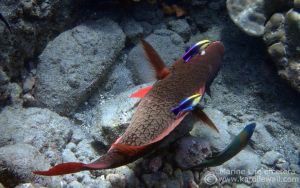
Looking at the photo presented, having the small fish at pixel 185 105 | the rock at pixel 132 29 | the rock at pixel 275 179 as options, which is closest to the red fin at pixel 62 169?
the small fish at pixel 185 105

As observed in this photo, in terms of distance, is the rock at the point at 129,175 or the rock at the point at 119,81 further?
the rock at the point at 119,81

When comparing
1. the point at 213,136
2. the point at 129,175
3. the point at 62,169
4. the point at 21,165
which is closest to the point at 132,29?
the point at 213,136

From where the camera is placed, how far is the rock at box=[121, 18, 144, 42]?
472 centimetres

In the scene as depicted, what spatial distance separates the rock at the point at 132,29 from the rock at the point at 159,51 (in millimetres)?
167

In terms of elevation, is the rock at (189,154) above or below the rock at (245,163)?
above

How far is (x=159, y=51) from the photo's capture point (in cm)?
459

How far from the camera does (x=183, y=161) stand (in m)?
3.19

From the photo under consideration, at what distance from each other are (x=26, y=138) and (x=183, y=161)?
1761 millimetres

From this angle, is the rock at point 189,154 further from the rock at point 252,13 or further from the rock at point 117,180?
the rock at point 252,13

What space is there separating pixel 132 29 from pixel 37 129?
223 centimetres

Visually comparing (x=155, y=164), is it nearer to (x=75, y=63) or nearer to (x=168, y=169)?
(x=168, y=169)

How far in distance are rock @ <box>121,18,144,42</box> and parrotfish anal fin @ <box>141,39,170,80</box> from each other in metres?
1.82

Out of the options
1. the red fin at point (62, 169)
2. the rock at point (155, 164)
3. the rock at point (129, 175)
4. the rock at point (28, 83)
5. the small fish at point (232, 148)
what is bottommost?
the rock at point (129, 175)

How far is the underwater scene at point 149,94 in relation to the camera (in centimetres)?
291
